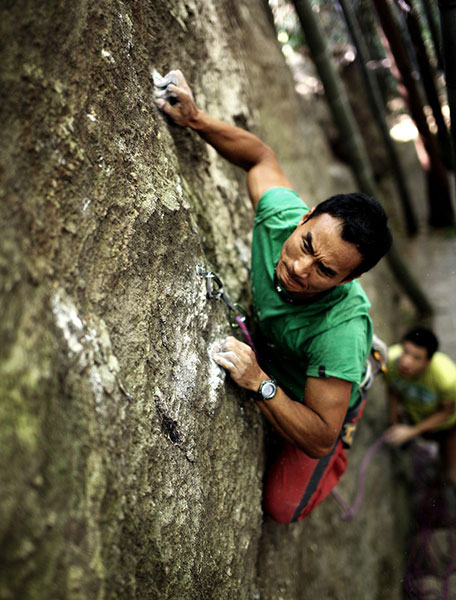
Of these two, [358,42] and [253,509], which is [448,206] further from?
[253,509]

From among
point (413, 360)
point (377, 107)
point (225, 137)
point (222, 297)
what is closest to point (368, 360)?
point (222, 297)

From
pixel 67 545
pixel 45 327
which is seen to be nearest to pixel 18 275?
pixel 45 327

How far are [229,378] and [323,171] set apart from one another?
3249 millimetres

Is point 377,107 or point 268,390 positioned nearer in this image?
point 268,390

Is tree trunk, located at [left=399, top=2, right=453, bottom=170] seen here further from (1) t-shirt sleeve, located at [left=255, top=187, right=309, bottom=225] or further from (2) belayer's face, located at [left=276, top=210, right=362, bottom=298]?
(2) belayer's face, located at [left=276, top=210, right=362, bottom=298]

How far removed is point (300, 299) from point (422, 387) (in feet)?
8.28

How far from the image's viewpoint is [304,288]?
1.97 meters

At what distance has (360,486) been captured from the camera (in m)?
3.84

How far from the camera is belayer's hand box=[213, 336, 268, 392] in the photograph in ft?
6.37

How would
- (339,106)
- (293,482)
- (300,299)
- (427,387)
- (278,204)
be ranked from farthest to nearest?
(427,387) < (339,106) < (293,482) < (278,204) < (300,299)

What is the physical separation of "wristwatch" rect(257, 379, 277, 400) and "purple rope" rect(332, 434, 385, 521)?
1.82 m

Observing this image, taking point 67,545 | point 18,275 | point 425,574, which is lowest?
point 425,574

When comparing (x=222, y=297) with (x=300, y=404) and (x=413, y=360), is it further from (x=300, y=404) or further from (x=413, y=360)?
(x=413, y=360)

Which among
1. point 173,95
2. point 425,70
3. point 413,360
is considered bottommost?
point 413,360
